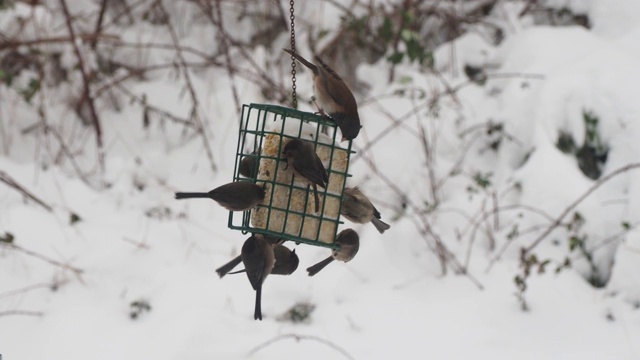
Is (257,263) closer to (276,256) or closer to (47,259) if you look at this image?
(276,256)

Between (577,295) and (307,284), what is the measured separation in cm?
146

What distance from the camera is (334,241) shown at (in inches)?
99.3

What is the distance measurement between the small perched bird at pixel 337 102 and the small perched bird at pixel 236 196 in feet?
1.08

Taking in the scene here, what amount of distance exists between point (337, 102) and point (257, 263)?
0.55 m

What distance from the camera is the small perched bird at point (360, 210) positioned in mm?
2475

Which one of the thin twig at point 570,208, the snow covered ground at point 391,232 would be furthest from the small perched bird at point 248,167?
the thin twig at point 570,208

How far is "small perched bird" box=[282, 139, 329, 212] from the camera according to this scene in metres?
2.23

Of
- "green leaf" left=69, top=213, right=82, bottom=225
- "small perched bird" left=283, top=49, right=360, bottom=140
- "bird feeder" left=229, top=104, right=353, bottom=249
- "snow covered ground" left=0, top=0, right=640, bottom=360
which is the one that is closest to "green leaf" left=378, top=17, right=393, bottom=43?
"snow covered ground" left=0, top=0, right=640, bottom=360

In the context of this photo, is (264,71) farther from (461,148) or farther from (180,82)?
(461,148)

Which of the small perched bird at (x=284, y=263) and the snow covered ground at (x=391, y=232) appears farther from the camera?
the snow covered ground at (x=391, y=232)

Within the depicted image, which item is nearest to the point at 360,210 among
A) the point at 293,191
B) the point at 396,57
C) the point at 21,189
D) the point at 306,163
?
the point at 293,191

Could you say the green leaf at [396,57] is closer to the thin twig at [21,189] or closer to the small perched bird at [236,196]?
the thin twig at [21,189]

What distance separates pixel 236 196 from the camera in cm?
221

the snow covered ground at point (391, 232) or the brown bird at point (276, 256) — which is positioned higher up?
the snow covered ground at point (391, 232)
